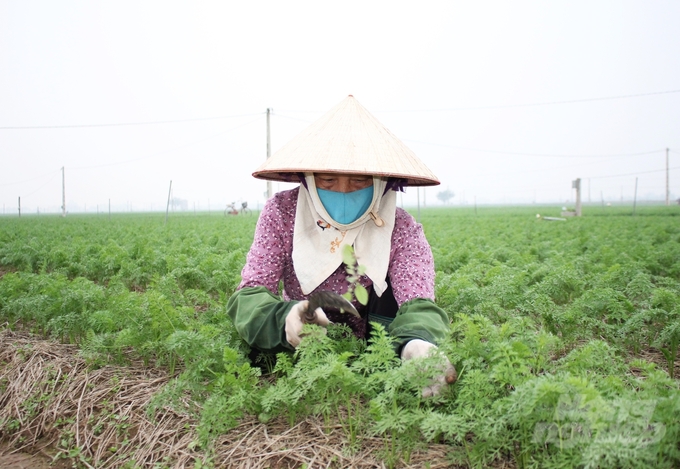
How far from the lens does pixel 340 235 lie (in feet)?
9.00

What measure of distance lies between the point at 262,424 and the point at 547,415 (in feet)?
4.57

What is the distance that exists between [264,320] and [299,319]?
0.81 feet

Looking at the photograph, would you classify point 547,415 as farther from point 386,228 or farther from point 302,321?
point 386,228

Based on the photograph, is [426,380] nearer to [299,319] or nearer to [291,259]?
[299,319]

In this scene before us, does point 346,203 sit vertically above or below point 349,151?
below

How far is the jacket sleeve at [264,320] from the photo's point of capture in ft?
7.82

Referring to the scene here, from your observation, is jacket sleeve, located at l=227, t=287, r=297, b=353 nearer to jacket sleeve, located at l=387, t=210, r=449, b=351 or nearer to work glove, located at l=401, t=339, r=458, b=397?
jacket sleeve, located at l=387, t=210, r=449, b=351

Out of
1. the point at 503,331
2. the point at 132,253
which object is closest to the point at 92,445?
the point at 503,331

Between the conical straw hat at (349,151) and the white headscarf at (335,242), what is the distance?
0.57 feet

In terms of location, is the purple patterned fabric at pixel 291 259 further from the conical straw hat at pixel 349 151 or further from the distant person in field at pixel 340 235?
the conical straw hat at pixel 349 151

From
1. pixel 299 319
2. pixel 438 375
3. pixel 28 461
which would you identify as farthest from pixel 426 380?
pixel 28 461

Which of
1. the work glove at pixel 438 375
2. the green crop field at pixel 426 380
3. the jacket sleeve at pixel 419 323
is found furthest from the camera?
the jacket sleeve at pixel 419 323

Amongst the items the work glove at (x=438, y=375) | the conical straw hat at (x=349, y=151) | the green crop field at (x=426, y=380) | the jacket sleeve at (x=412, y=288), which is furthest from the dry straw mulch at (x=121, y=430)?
the conical straw hat at (x=349, y=151)

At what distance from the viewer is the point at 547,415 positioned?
1.64m
